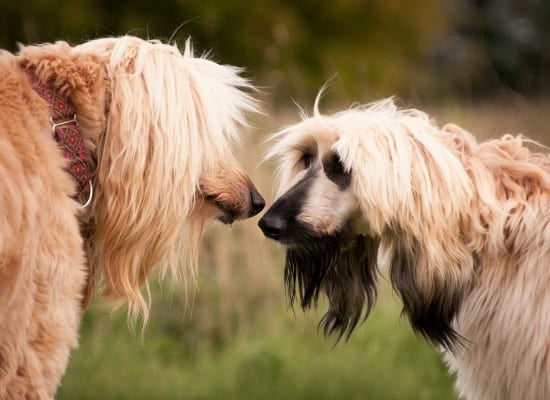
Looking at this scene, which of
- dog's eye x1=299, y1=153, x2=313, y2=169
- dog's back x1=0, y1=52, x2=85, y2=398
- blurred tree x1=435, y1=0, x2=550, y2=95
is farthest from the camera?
blurred tree x1=435, y1=0, x2=550, y2=95

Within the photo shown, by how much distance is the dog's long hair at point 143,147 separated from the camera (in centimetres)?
338

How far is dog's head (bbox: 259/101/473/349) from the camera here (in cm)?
347

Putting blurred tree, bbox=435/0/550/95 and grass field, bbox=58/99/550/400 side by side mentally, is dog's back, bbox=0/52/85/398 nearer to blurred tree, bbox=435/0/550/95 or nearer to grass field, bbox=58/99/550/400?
grass field, bbox=58/99/550/400

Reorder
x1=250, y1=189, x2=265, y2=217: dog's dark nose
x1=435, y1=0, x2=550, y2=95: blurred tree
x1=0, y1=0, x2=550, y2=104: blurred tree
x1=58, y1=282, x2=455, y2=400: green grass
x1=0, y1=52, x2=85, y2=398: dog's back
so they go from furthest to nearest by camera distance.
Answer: x1=435, y1=0, x2=550, y2=95: blurred tree < x1=0, y1=0, x2=550, y2=104: blurred tree < x1=58, y1=282, x2=455, y2=400: green grass < x1=250, y1=189, x2=265, y2=217: dog's dark nose < x1=0, y1=52, x2=85, y2=398: dog's back

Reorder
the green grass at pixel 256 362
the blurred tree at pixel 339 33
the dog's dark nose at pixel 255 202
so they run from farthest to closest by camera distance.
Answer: the blurred tree at pixel 339 33, the green grass at pixel 256 362, the dog's dark nose at pixel 255 202

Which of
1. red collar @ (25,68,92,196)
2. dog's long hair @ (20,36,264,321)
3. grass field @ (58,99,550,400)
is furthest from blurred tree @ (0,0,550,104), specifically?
red collar @ (25,68,92,196)

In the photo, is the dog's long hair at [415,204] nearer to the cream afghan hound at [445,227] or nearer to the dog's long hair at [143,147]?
the cream afghan hound at [445,227]

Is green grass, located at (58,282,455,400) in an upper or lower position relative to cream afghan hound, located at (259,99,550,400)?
lower

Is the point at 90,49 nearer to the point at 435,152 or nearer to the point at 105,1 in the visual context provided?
the point at 435,152

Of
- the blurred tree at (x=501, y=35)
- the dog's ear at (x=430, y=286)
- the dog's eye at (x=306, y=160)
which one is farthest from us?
the blurred tree at (x=501, y=35)

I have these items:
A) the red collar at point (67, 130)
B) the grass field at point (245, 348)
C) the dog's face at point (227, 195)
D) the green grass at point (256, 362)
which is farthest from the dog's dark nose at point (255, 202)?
the green grass at point (256, 362)

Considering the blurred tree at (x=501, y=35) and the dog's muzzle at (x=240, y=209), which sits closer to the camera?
the dog's muzzle at (x=240, y=209)

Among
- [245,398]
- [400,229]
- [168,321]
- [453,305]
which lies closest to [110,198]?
[400,229]

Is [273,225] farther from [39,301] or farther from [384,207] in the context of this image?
[39,301]
